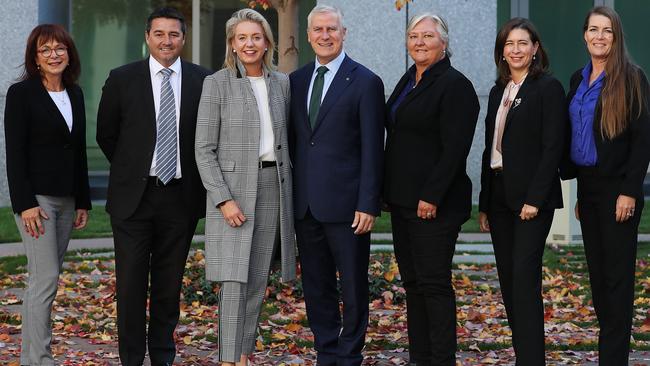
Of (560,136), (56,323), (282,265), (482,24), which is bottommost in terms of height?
(56,323)

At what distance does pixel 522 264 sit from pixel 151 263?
2067 mm

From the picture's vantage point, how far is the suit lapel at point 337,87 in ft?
20.8

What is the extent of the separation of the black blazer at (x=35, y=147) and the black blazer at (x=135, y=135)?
0.23 m

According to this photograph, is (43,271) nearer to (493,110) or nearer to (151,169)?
(151,169)

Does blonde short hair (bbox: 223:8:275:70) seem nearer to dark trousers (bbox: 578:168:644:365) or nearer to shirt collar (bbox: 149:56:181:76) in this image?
shirt collar (bbox: 149:56:181:76)

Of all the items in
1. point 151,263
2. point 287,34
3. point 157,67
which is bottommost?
point 151,263

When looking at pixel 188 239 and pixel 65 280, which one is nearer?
pixel 188 239

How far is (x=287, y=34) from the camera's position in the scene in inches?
377

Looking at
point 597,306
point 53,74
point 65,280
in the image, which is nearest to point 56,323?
point 65,280

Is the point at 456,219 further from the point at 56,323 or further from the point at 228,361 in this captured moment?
the point at 56,323

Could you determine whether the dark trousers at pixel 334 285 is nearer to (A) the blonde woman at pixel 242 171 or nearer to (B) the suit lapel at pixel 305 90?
(A) the blonde woman at pixel 242 171

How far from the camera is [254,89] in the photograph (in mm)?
6359

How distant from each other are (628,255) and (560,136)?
73 centimetres

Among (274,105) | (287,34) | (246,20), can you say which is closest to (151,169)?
(274,105)
